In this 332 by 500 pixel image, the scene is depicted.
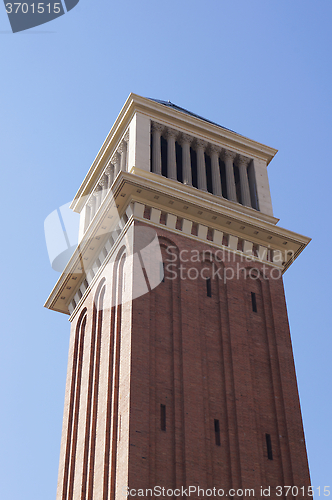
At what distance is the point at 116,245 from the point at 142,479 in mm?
11922

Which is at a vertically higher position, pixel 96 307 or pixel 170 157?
pixel 170 157

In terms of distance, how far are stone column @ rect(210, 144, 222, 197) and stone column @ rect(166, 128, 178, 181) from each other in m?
2.12

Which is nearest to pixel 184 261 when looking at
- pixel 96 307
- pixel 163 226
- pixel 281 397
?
pixel 163 226

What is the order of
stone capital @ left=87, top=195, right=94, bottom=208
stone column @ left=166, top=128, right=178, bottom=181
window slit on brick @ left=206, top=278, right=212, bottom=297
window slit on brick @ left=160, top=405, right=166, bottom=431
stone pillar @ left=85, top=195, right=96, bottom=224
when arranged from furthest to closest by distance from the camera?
stone capital @ left=87, top=195, right=94, bottom=208 → stone pillar @ left=85, top=195, right=96, bottom=224 → stone column @ left=166, top=128, right=178, bottom=181 → window slit on brick @ left=206, top=278, right=212, bottom=297 → window slit on brick @ left=160, top=405, right=166, bottom=431

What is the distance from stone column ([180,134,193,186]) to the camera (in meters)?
36.8

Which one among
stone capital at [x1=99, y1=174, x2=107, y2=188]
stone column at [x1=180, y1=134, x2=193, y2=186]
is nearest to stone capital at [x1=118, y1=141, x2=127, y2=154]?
stone capital at [x1=99, y1=174, x2=107, y2=188]

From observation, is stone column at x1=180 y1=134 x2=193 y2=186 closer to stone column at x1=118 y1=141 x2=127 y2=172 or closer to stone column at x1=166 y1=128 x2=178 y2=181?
stone column at x1=166 y1=128 x2=178 y2=181

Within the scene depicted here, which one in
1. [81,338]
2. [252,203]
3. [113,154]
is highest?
[113,154]

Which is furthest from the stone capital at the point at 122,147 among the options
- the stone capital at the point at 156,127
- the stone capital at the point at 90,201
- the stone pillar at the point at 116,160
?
the stone capital at the point at 90,201

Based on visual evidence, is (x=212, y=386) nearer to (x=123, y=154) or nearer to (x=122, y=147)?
(x=123, y=154)

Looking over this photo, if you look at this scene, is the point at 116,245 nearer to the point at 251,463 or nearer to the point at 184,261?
the point at 184,261

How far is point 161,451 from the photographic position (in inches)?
1056

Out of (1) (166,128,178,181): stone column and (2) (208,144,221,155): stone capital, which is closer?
(1) (166,128,178,181): stone column

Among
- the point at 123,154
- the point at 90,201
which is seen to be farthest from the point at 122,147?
the point at 90,201
